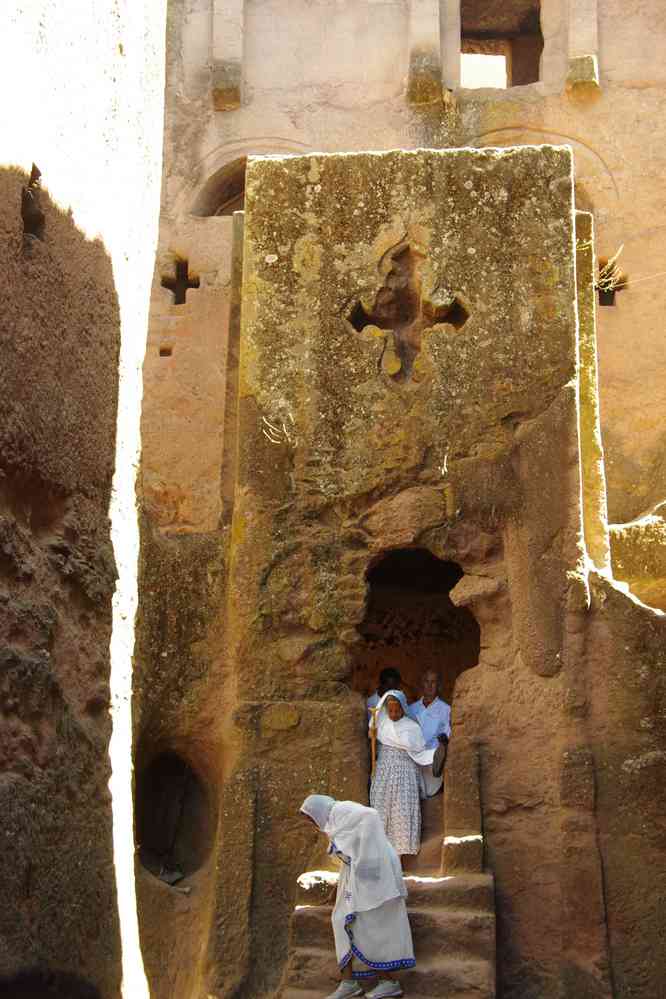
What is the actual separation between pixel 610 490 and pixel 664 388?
1.07m

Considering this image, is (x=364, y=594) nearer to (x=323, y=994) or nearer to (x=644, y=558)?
(x=644, y=558)

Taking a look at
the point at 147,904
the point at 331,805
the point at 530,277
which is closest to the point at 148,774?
the point at 147,904

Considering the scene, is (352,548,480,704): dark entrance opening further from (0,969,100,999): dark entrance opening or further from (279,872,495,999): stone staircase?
(0,969,100,999): dark entrance opening

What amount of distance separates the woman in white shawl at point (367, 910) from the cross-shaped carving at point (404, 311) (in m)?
3.05

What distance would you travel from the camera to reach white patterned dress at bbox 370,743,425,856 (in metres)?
7.73

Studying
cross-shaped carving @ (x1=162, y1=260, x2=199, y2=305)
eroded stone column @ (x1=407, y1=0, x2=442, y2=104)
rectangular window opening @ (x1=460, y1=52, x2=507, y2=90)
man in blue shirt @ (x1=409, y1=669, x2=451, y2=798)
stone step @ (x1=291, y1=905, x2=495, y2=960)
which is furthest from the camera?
rectangular window opening @ (x1=460, y1=52, x2=507, y2=90)

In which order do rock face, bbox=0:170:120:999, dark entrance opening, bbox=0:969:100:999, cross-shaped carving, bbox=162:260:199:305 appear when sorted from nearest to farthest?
dark entrance opening, bbox=0:969:100:999, rock face, bbox=0:170:120:999, cross-shaped carving, bbox=162:260:199:305

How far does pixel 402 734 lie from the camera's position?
793cm

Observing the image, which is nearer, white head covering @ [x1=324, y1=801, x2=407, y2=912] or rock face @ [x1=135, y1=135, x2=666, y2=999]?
white head covering @ [x1=324, y1=801, x2=407, y2=912]

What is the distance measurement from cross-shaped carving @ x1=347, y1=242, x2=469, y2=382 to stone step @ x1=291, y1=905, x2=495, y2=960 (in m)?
3.27

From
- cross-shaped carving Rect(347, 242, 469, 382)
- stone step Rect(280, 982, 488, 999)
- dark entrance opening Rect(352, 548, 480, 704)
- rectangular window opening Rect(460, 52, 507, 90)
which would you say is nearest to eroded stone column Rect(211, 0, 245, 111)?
dark entrance opening Rect(352, 548, 480, 704)

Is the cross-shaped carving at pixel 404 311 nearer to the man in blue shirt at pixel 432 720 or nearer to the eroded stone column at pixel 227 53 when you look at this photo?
the man in blue shirt at pixel 432 720

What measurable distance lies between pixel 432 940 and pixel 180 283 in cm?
703

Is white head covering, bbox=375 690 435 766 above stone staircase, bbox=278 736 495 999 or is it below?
above
